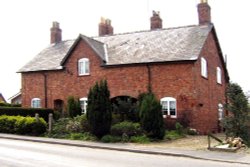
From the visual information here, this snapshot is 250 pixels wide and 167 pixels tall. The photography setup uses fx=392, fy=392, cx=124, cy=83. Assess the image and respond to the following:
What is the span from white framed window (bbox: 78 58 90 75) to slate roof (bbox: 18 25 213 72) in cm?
128

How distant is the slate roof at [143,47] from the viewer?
2788cm

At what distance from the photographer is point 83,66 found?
1240 inches

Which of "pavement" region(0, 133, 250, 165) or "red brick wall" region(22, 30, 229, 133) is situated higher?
"red brick wall" region(22, 30, 229, 133)

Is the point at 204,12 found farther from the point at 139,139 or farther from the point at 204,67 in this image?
→ the point at 139,139

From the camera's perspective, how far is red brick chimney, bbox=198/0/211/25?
3075 centimetres

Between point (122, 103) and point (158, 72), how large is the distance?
3662 millimetres

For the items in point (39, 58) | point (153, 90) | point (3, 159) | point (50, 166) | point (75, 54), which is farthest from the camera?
point (39, 58)

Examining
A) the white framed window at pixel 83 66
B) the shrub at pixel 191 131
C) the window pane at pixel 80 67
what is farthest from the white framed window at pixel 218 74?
the window pane at pixel 80 67

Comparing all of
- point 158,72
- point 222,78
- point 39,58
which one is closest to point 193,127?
point 158,72

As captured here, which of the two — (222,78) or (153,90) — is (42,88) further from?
(222,78)

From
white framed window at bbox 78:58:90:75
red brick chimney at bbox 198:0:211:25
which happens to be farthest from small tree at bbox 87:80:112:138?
red brick chimney at bbox 198:0:211:25

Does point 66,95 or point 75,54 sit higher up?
point 75,54

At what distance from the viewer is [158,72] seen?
27938mm

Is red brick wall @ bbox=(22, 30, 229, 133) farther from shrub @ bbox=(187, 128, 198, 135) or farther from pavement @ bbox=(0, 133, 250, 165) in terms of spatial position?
pavement @ bbox=(0, 133, 250, 165)
